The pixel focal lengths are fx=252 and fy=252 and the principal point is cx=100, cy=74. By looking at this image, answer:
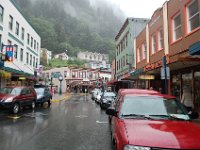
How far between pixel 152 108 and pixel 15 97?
12.0 meters

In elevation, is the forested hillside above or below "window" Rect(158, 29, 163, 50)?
above

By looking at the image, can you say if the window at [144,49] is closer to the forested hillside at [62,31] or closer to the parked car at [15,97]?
the parked car at [15,97]

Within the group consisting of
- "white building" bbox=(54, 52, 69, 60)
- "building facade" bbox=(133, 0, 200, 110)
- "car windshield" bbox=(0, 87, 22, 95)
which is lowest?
"car windshield" bbox=(0, 87, 22, 95)

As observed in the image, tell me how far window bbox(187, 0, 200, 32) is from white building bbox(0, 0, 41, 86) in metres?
15.3

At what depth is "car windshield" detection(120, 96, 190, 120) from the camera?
5.77 meters

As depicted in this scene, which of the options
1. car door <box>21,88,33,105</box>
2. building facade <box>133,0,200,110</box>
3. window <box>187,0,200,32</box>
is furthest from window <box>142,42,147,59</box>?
car door <box>21,88,33,105</box>

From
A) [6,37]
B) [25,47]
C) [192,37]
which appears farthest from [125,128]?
[25,47]

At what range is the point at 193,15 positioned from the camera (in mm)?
14852

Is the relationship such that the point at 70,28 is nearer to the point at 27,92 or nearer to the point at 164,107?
the point at 27,92

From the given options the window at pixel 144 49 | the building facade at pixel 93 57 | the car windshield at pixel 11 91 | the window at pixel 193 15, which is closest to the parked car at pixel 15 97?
the car windshield at pixel 11 91

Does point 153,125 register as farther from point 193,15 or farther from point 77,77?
point 77,77

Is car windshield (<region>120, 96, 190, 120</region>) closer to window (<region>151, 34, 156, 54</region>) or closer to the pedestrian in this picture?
the pedestrian

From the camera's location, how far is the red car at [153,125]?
13.5 feet

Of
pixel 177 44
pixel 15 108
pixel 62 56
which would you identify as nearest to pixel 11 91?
pixel 15 108
